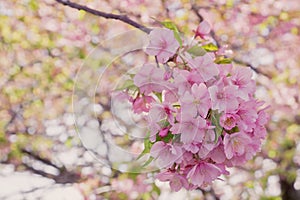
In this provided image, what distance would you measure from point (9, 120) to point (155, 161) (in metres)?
1.45

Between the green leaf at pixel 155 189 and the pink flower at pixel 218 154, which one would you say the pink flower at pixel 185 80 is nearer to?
the pink flower at pixel 218 154

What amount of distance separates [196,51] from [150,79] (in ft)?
0.35

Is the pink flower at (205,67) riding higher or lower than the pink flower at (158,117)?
higher

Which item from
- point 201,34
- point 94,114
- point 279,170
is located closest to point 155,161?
point 94,114

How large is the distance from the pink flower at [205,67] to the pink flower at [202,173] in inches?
6.3

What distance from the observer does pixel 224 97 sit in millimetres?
1014

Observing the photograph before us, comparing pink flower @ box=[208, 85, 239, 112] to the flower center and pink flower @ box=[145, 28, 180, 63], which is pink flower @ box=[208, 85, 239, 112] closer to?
the flower center

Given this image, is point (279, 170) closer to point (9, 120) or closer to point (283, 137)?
point (283, 137)

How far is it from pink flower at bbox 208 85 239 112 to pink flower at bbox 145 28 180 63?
112mm

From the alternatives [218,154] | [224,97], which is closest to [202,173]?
[218,154]

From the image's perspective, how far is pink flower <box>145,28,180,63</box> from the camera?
3.51 feet

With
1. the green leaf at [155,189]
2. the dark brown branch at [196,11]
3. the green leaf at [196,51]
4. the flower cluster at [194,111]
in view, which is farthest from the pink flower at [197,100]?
the dark brown branch at [196,11]

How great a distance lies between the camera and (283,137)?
2.33 m

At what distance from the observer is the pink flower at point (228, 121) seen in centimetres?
103
